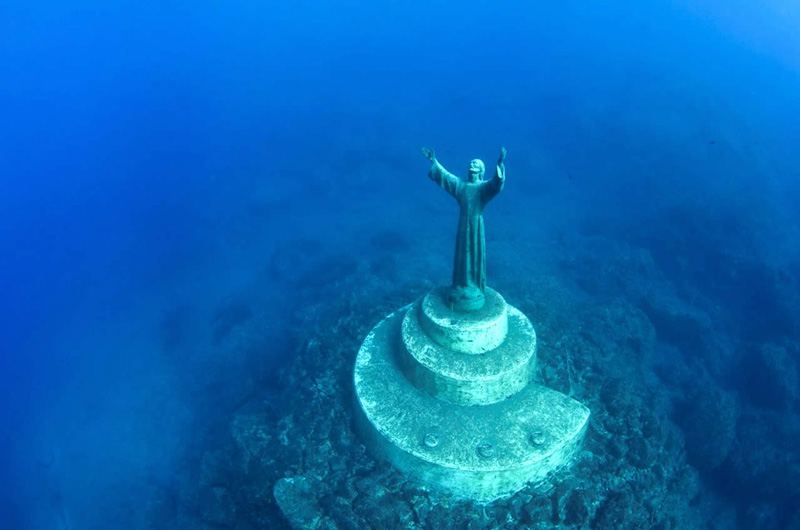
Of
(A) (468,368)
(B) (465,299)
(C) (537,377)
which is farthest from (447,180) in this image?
(C) (537,377)

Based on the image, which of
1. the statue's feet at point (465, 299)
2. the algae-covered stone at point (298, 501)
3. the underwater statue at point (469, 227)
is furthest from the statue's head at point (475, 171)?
the algae-covered stone at point (298, 501)

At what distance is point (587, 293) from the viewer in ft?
49.9

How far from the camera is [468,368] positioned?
320 inches

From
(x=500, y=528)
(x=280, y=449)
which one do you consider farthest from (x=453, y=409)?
(x=280, y=449)

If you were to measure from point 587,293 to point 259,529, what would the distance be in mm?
10962

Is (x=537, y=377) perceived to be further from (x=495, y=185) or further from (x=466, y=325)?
(x=495, y=185)

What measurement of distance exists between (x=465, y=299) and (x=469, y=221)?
4.57 feet

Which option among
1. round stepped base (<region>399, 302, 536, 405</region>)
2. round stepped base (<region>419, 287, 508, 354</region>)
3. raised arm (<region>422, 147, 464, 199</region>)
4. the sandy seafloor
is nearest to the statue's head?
raised arm (<region>422, 147, 464, 199</region>)

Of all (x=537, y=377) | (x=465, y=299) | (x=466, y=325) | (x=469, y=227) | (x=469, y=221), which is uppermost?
(x=469, y=221)

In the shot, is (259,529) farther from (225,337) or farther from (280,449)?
(225,337)

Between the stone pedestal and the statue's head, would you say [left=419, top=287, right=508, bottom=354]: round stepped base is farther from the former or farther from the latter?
the statue's head

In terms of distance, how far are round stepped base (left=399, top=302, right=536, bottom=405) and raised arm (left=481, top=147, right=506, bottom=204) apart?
2.26m

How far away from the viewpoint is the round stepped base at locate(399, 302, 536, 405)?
808 centimetres

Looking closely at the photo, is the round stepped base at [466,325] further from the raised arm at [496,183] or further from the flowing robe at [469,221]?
the raised arm at [496,183]
